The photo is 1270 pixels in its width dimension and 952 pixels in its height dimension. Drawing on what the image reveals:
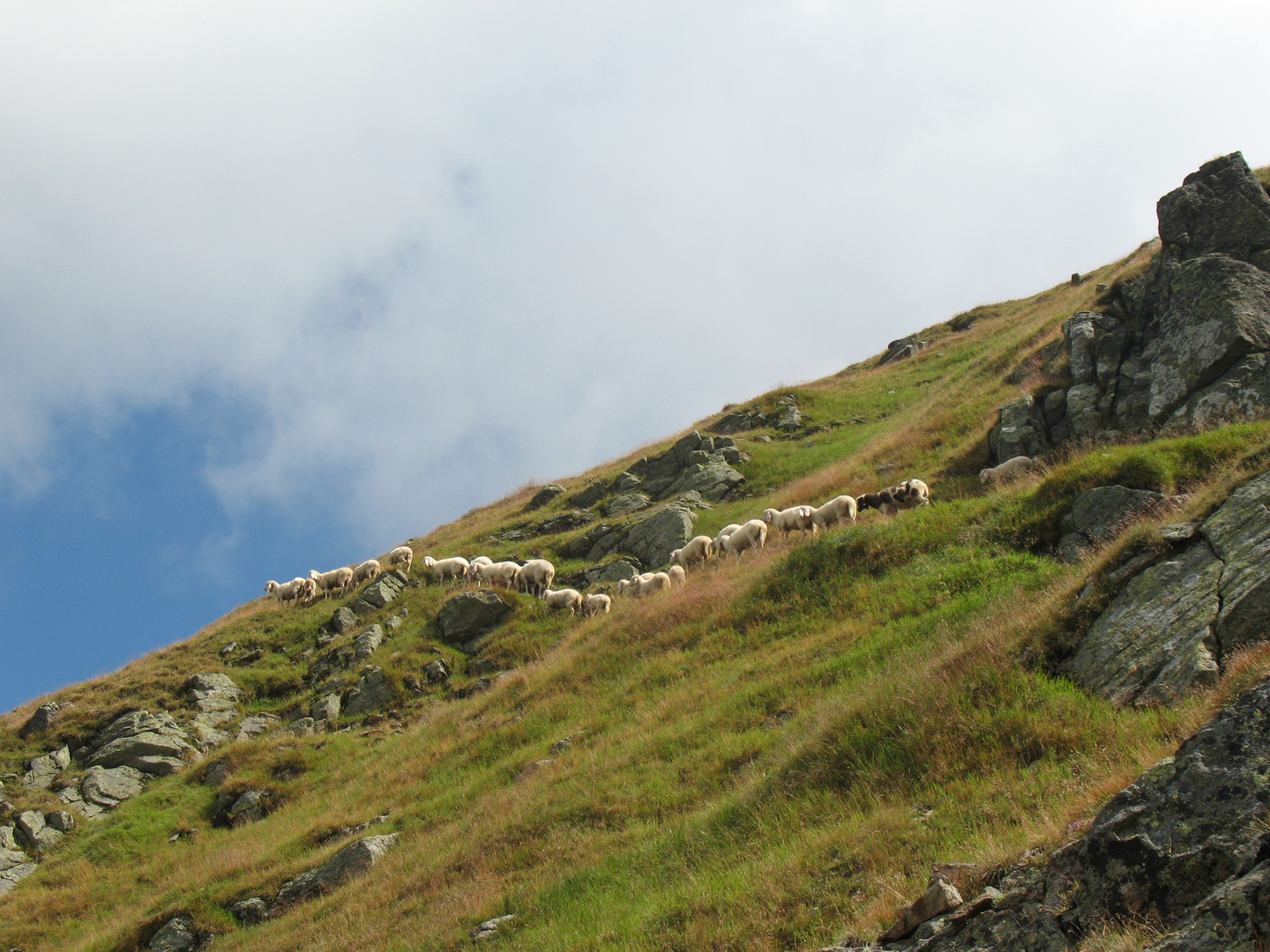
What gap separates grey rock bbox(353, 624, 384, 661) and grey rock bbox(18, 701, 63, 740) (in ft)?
34.8

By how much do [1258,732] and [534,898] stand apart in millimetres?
8477

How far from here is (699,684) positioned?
1628 centimetres

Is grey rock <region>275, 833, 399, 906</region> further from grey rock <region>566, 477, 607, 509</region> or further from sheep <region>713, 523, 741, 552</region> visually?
grey rock <region>566, 477, 607, 509</region>

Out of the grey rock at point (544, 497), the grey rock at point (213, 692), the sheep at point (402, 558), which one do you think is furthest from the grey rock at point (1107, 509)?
the grey rock at point (544, 497)

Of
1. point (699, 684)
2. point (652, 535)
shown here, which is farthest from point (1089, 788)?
point (652, 535)

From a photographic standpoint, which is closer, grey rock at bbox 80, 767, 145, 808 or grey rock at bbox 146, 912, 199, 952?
grey rock at bbox 146, 912, 199, 952

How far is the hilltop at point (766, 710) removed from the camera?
303 inches

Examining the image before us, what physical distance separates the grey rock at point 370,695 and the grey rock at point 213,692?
5.14m

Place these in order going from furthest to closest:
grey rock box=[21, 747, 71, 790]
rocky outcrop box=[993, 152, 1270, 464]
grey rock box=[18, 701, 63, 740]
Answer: grey rock box=[18, 701, 63, 740]
grey rock box=[21, 747, 71, 790]
rocky outcrop box=[993, 152, 1270, 464]

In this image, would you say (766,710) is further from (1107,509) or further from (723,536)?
(723,536)

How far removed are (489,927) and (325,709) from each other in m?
19.6

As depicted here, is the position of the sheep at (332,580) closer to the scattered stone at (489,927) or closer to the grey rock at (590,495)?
the grey rock at (590,495)

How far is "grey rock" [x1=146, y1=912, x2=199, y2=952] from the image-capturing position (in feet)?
49.4

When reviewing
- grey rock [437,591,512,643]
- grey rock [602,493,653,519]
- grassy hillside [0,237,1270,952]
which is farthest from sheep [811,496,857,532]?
grey rock [602,493,653,519]
